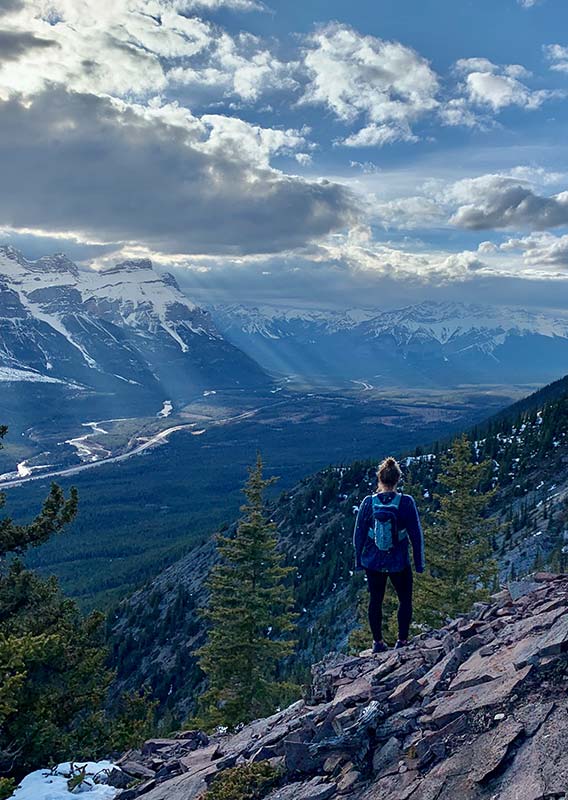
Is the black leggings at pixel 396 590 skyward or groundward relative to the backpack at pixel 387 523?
groundward

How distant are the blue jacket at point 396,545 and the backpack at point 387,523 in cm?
10

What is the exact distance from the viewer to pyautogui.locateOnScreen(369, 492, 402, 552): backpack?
12.0 meters

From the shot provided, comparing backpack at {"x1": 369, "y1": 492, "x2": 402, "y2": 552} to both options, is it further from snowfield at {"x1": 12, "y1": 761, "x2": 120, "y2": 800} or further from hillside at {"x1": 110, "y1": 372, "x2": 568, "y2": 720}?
hillside at {"x1": 110, "y1": 372, "x2": 568, "y2": 720}

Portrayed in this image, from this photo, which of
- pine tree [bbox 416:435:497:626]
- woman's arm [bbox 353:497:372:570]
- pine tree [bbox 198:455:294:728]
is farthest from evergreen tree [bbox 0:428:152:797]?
pine tree [bbox 416:435:497:626]

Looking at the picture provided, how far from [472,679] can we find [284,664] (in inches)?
2040

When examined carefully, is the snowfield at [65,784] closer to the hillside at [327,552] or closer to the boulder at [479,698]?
the boulder at [479,698]

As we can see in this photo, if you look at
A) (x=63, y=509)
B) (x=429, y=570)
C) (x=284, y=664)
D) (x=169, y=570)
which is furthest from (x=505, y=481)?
(x=63, y=509)

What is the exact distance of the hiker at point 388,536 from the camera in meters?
12.0

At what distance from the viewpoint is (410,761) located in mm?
8477

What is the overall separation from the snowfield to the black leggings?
20.0 feet


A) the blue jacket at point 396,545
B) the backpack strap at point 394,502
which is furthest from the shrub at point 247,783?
the backpack strap at point 394,502

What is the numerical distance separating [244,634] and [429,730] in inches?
660

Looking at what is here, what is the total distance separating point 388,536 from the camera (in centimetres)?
1198

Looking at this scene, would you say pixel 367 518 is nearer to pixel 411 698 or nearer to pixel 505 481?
pixel 411 698
